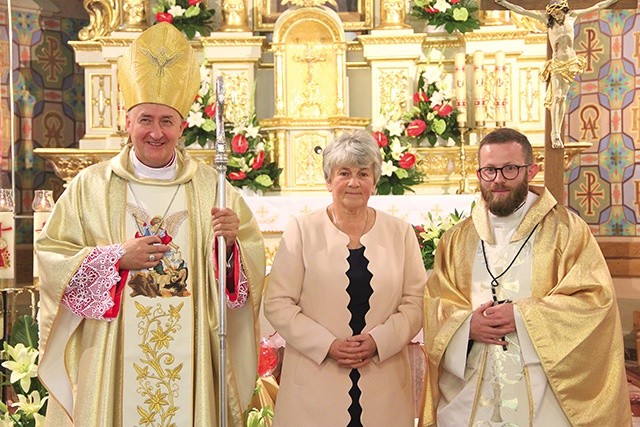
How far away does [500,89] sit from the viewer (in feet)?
24.1

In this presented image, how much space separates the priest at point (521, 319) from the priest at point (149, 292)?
75 centimetres

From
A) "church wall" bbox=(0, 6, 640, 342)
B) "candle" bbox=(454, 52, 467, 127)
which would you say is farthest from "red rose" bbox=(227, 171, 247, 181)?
"church wall" bbox=(0, 6, 640, 342)

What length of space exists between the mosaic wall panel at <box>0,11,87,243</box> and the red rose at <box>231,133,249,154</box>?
265cm

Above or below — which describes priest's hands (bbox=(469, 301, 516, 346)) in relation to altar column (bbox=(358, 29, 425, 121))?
below

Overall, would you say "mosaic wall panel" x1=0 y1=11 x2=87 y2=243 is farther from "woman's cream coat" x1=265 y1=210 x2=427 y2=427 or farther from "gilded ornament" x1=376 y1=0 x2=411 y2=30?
"woman's cream coat" x1=265 y1=210 x2=427 y2=427

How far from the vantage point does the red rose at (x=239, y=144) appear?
23.1ft

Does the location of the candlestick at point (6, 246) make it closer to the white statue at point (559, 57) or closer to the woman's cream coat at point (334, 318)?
the woman's cream coat at point (334, 318)

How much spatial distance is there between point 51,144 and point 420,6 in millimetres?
3867

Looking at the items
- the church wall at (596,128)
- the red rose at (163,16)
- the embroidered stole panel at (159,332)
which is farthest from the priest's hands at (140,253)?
the church wall at (596,128)

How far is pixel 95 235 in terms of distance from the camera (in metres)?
3.56

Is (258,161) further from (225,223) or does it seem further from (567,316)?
(567,316)

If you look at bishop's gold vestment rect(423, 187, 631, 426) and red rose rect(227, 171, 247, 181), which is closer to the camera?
bishop's gold vestment rect(423, 187, 631, 426)

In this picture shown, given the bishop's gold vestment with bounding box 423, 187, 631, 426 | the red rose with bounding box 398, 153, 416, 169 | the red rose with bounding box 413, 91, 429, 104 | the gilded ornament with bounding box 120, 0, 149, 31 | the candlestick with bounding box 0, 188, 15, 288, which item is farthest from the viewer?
the gilded ornament with bounding box 120, 0, 149, 31

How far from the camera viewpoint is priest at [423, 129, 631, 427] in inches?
129
